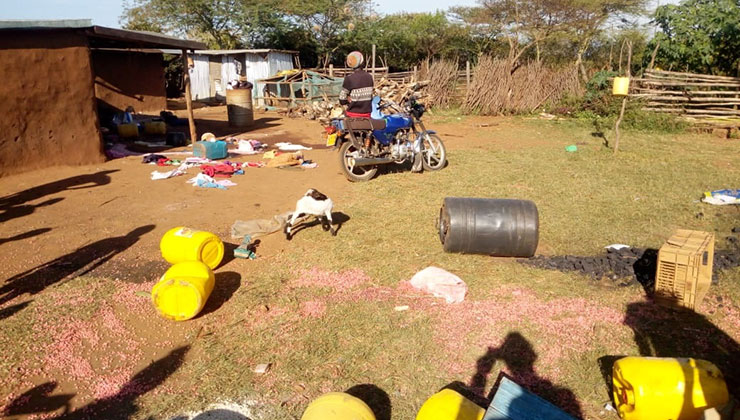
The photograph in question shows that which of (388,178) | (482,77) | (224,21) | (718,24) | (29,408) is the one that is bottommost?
(29,408)

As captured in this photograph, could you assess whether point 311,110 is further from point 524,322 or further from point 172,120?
point 524,322

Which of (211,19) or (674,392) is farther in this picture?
(211,19)

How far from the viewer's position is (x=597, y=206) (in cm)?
695

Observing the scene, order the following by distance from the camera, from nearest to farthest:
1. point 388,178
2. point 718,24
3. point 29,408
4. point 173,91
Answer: point 29,408, point 388,178, point 718,24, point 173,91

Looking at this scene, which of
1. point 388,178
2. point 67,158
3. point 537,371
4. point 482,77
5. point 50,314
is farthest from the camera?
point 482,77

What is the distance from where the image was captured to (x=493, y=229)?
512cm

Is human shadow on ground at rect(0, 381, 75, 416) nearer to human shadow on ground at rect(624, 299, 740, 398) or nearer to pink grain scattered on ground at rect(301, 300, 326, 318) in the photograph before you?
pink grain scattered on ground at rect(301, 300, 326, 318)

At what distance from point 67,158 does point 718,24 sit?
1700 cm

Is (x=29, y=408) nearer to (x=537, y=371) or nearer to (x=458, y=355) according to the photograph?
(x=458, y=355)

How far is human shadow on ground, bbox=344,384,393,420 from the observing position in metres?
3.02

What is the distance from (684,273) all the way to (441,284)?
75.9 inches

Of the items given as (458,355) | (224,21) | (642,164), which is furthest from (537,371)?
(224,21)

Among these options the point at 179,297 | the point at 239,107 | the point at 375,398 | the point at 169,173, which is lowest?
the point at 375,398

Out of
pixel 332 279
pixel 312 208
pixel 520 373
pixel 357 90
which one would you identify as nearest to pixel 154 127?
pixel 357 90
